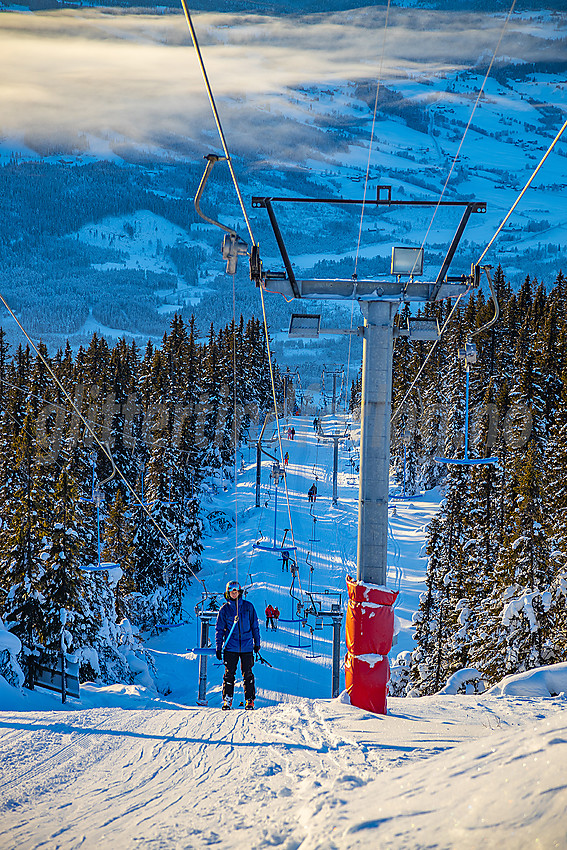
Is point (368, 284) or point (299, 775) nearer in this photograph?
point (299, 775)

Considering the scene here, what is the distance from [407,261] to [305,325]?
6.66 ft

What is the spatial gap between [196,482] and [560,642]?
116 feet

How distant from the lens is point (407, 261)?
34.5 ft

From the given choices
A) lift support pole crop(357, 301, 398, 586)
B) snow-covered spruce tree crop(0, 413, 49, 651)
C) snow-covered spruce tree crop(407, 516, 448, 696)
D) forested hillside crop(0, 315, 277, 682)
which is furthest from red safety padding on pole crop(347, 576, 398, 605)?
snow-covered spruce tree crop(407, 516, 448, 696)

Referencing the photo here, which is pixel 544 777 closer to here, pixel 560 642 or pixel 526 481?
pixel 560 642

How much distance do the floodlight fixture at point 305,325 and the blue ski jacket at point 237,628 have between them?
454 cm

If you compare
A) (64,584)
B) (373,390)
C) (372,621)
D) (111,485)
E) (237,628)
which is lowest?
(64,584)

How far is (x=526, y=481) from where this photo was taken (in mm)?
25547

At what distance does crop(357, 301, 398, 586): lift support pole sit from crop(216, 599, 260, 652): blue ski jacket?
1.76m

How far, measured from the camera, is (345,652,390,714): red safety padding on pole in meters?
9.34

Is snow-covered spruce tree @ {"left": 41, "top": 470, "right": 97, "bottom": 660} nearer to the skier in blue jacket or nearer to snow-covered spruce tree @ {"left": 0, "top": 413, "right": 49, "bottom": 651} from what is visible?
snow-covered spruce tree @ {"left": 0, "top": 413, "right": 49, "bottom": 651}

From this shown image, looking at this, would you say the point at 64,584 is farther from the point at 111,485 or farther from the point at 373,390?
the point at 111,485

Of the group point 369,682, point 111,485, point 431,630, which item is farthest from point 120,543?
point 369,682

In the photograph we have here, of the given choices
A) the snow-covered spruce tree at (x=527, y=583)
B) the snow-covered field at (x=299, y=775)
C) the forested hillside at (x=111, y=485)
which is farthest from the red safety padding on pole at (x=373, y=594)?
the snow-covered spruce tree at (x=527, y=583)
